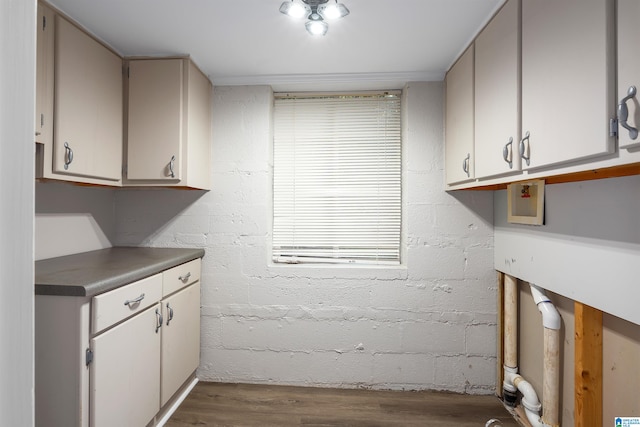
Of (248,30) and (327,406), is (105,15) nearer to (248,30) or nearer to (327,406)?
(248,30)

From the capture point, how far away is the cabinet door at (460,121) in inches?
77.7

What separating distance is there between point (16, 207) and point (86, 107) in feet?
6.12

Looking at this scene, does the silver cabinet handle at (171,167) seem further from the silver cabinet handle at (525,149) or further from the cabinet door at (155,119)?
the silver cabinet handle at (525,149)

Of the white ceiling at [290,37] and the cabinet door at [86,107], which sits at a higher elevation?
the white ceiling at [290,37]

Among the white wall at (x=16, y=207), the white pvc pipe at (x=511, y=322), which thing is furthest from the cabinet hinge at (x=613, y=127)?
the white pvc pipe at (x=511, y=322)

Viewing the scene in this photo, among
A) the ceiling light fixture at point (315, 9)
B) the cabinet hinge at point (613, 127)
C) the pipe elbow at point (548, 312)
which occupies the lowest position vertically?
the pipe elbow at point (548, 312)

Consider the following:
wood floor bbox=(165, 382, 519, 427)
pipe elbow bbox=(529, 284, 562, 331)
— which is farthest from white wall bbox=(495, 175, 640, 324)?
wood floor bbox=(165, 382, 519, 427)

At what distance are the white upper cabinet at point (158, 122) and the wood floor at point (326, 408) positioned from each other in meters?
1.41

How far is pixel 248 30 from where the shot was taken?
1870 mm

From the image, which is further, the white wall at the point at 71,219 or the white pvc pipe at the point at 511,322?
the white pvc pipe at the point at 511,322

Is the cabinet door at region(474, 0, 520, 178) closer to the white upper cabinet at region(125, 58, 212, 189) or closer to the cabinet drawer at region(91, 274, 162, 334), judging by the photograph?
the white upper cabinet at region(125, 58, 212, 189)

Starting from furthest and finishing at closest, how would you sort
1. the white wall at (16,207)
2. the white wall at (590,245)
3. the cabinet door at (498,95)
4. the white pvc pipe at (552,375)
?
1. the white pvc pipe at (552,375)
2. the cabinet door at (498,95)
3. the white wall at (590,245)
4. the white wall at (16,207)

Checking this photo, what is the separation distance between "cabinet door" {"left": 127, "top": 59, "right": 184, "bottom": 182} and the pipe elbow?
217 centimetres

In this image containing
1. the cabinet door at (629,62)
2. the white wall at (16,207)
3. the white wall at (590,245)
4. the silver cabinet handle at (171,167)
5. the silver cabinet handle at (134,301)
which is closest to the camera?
the white wall at (16,207)
